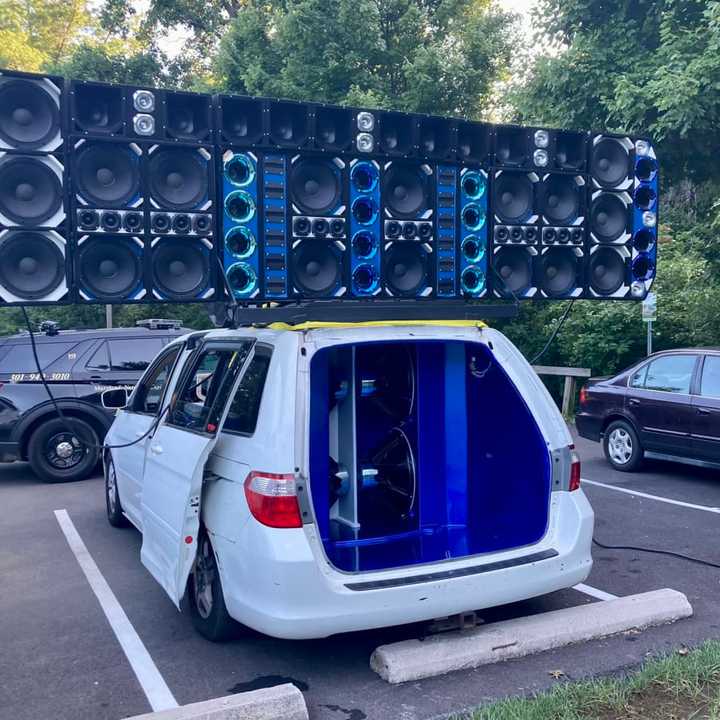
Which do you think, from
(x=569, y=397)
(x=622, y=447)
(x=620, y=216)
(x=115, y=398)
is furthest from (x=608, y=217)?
(x=569, y=397)

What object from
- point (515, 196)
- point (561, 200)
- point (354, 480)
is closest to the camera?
point (354, 480)

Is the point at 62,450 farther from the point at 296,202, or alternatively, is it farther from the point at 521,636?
the point at 521,636

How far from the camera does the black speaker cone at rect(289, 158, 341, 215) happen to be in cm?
490

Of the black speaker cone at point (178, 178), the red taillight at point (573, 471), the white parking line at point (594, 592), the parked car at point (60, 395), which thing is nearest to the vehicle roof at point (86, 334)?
the parked car at point (60, 395)

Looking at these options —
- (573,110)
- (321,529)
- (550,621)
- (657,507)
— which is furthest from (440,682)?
(573,110)

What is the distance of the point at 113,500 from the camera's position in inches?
276

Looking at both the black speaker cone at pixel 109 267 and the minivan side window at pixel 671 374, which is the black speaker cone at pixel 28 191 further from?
the minivan side window at pixel 671 374

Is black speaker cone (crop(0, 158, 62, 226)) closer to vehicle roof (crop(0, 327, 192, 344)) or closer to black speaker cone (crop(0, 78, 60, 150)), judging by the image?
black speaker cone (crop(0, 78, 60, 150))

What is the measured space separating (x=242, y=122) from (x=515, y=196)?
77.3 inches

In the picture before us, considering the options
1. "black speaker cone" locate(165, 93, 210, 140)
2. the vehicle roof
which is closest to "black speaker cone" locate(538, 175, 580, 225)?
"black speaker cone" locate(165, 93, 210, 140)

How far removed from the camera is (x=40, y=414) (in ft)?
30.8

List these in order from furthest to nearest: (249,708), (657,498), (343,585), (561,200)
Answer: (657,498) → (561,200) → (343,585) → (249,708)

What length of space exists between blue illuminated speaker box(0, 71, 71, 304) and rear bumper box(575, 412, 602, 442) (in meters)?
7.22

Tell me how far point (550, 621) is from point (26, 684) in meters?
2.72
